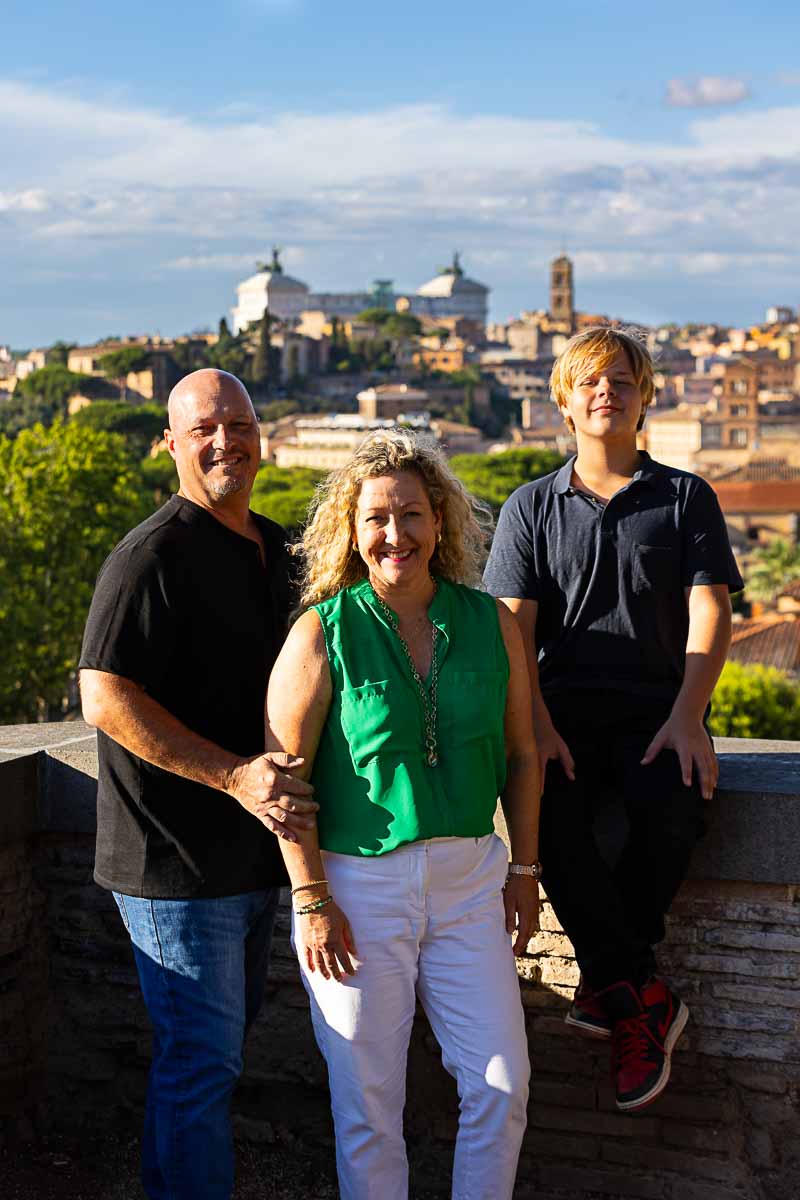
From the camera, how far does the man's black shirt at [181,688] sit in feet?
8.34

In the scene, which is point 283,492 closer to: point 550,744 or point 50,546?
point 50,546

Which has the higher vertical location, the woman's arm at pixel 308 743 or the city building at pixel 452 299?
the city building at pixel 452 299

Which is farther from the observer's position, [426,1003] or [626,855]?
[626,855]

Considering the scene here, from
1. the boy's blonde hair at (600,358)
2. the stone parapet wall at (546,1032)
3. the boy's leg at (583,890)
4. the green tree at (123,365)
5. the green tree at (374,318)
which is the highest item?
the green tree at (374,318)

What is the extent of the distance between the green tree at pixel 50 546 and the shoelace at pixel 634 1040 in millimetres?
20285

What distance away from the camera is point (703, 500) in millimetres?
2904

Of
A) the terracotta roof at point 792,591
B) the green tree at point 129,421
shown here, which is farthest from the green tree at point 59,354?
the terracotta roof at point 792,591

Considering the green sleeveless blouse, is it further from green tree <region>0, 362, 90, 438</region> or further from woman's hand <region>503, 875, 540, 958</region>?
green tree <region>0, 362, 90, 438</region>

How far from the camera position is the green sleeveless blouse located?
2.47 m

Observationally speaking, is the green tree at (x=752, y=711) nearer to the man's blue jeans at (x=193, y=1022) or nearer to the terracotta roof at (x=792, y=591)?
the terracotta roof at (x=792, y=591)

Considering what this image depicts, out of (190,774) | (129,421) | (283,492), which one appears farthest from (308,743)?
(129,421)

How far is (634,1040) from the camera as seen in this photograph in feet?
9.18

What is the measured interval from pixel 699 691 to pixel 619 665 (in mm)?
160

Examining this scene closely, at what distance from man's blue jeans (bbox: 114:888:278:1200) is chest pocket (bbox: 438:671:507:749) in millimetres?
442
